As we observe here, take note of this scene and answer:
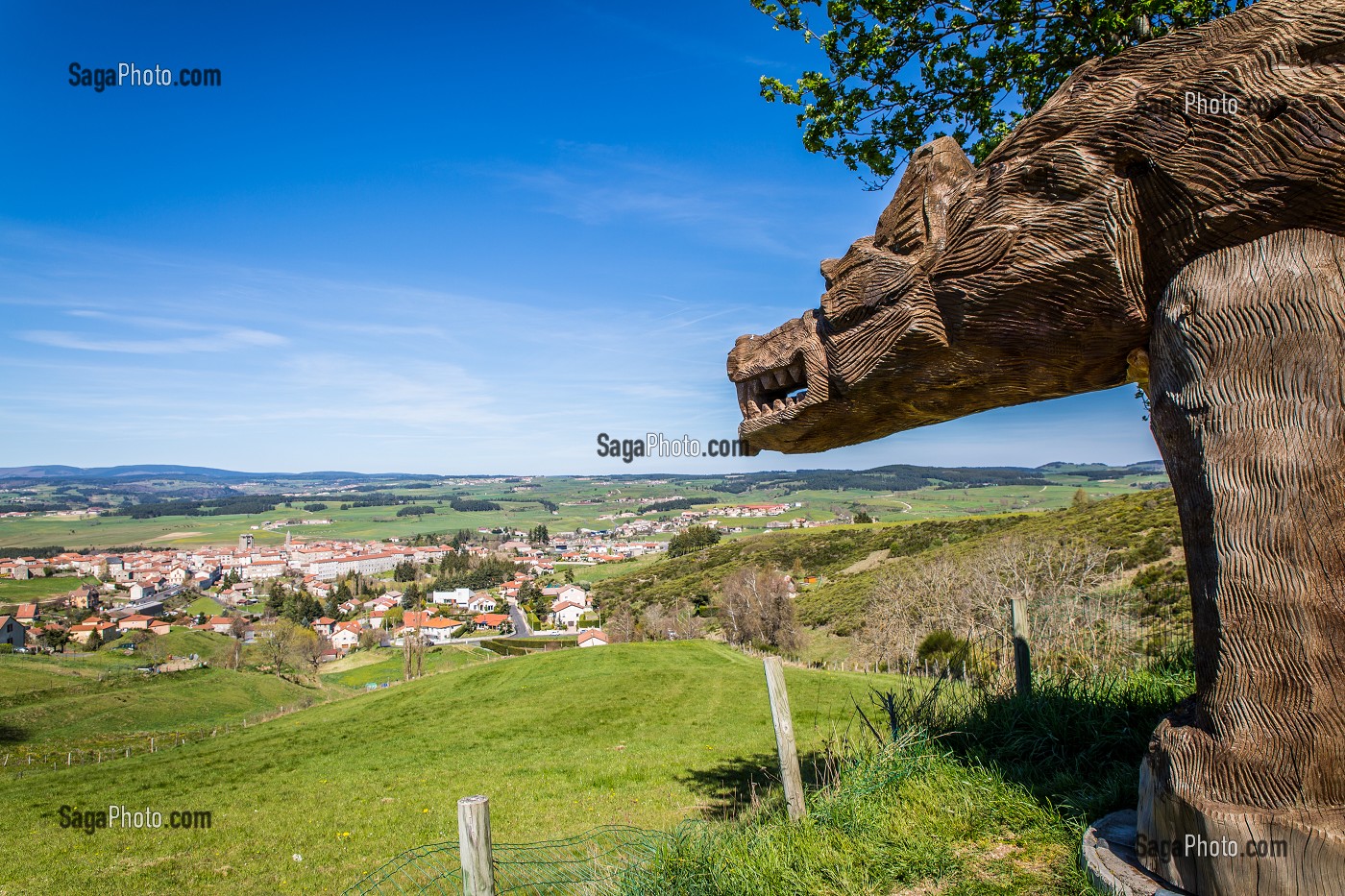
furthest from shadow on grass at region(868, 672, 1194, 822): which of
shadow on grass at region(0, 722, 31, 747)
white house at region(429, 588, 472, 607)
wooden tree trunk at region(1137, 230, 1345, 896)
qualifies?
white house at region(429, 588, 472, 607)

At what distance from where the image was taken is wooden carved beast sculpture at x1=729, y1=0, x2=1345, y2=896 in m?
2.27

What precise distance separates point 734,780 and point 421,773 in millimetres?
7723

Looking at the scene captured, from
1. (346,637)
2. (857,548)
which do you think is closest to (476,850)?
(857,548)

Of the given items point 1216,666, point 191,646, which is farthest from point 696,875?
point 191,646

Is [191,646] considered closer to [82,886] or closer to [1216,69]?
[82,886]

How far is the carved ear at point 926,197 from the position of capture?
3.25m

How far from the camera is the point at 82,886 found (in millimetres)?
9680

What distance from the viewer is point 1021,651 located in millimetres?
6039

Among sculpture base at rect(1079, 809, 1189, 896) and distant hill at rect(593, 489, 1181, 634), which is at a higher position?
sculpture base at rect(1079, 809, 1189, 896)

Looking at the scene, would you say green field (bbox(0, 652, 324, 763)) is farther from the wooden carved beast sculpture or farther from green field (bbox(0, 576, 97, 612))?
green field (bbox(0, 576, 97, 612))

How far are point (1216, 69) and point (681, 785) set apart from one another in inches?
467

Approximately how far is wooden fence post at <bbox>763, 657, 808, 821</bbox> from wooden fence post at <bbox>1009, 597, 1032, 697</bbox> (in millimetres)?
1847

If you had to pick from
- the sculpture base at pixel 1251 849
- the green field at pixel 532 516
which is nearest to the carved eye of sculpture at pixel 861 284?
the sculpture base at pixel 1251 849

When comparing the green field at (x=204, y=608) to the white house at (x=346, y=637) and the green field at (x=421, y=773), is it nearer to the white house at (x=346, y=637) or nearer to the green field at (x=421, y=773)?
Answer: the white house at (x=346, y=637)
